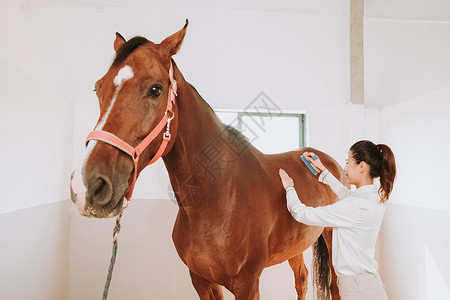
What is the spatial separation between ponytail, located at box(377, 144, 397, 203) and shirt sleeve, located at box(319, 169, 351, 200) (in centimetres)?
40

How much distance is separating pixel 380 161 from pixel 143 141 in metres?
1.01

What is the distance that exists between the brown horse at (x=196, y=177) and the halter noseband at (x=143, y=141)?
0.5 inches

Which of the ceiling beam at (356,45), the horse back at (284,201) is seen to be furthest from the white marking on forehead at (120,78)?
the ceiling beam at (356,45)

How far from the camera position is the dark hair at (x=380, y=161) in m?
1.14

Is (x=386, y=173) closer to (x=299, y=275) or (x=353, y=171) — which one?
(x=353, y=171)

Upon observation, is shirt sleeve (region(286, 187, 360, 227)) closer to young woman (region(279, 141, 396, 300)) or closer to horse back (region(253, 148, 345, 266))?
young woman (region(279, 141, 396, 300))

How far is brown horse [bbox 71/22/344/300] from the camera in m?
0.80
